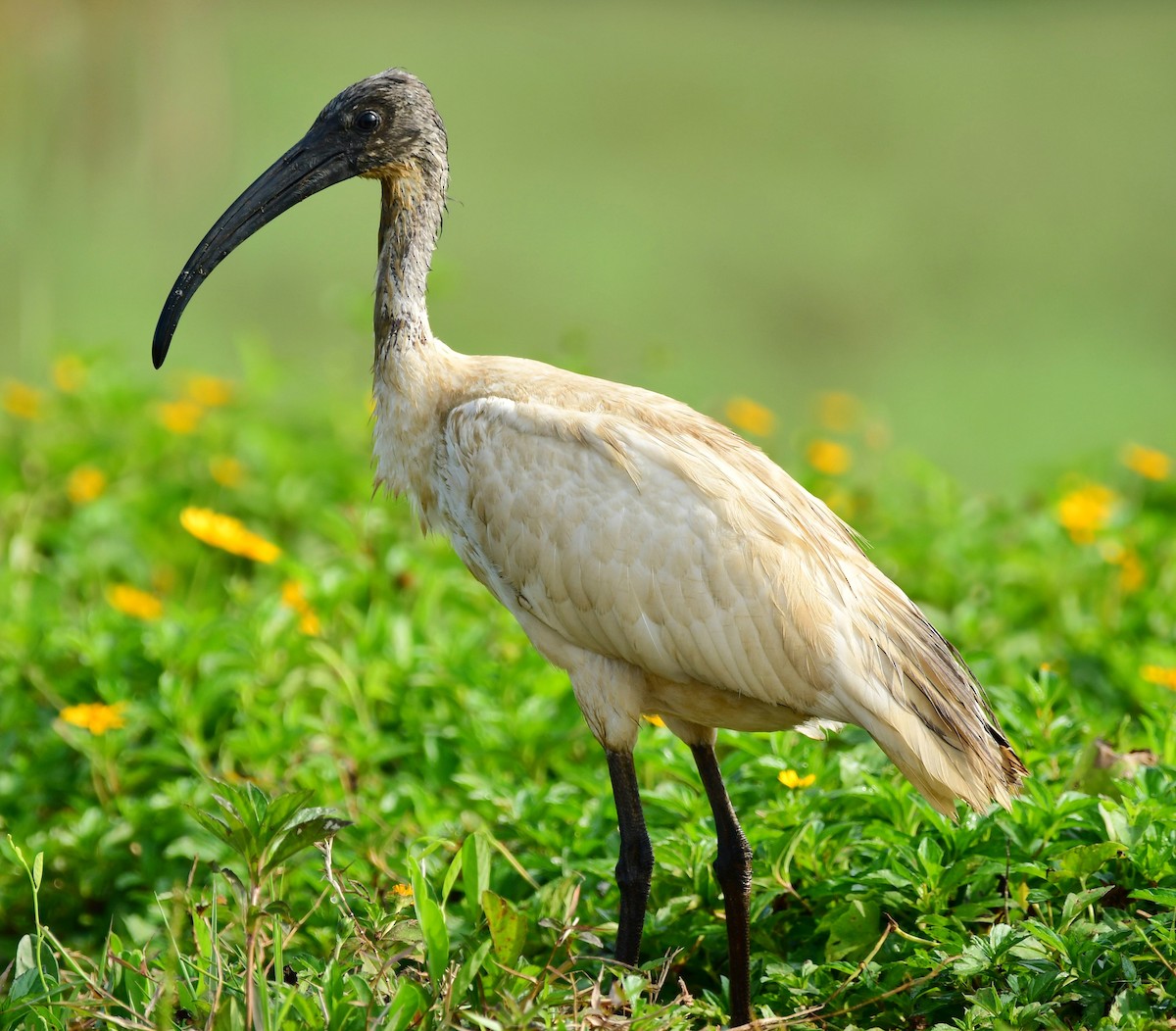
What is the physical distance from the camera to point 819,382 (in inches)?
464

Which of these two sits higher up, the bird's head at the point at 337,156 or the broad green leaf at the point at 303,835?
the bird's head at the point at 337,156

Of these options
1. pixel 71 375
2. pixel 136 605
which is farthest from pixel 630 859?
pixel 71 375

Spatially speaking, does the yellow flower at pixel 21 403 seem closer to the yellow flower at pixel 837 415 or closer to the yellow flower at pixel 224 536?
the yellow flower at pixel 224 536

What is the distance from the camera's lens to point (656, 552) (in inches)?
134

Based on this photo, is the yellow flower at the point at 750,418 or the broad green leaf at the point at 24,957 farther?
the yellow flower at the point at 750,418

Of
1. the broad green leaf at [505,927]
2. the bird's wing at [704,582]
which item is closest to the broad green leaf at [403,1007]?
the broad green leaf at [505,927]

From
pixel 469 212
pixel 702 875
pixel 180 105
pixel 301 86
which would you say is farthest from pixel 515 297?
pixel 702 875

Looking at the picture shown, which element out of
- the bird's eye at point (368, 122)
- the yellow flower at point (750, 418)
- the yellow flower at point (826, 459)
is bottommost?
the yellow flower at point (826, 459)

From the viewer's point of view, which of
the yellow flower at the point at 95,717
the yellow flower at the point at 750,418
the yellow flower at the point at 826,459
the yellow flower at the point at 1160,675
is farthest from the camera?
the yellow flower at the point at 750,418

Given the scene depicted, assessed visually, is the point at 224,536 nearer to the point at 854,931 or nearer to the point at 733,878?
the point at 733,878

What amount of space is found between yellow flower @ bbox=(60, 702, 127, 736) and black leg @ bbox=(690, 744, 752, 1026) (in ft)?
5.37

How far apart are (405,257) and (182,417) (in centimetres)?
273

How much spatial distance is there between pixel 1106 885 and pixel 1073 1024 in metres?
0.34

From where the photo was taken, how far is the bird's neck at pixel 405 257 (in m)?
3.83
